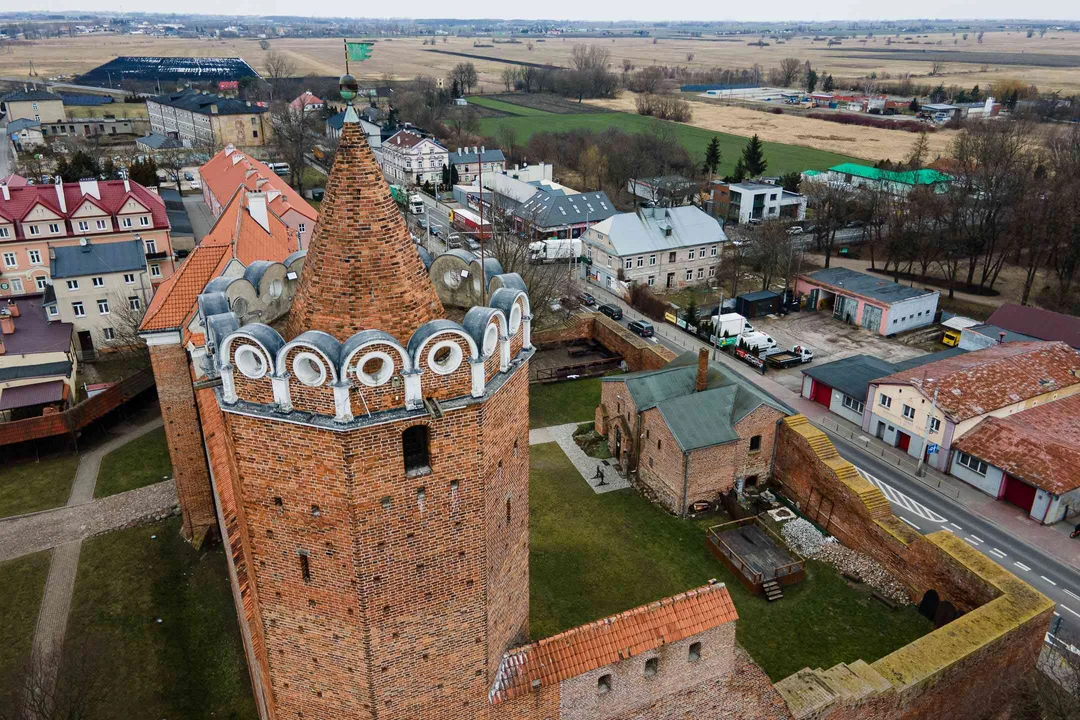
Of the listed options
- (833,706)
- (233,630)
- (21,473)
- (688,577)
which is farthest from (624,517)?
(21,473)

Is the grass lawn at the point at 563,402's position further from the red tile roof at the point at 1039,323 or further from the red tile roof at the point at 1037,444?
the red tile roof at the point at 1039,323

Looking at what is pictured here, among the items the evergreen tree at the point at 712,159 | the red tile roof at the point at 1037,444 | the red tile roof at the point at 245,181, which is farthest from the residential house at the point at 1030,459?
the evergreen tree at the point at 712,159

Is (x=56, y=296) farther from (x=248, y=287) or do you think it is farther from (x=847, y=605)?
(x=847, y=605)

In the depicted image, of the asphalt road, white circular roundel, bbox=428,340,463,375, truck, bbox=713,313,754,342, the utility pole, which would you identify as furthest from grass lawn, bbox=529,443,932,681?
truck, bbox=713,313,754,342

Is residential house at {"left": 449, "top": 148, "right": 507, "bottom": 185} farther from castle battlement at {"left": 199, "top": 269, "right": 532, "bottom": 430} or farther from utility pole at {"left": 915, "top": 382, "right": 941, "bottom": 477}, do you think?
castle battlement at {"left": 199, "top": 269, "right": 532, "bottom": 430}

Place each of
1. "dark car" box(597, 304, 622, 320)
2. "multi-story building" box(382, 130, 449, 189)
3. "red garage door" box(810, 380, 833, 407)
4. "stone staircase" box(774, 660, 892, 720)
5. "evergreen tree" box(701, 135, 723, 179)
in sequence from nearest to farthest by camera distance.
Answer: "stone staircase" box(774, 660, 892, 720) → "red garage door" box(810, 380, 833, 407) → "dark car" box(597, 304, 622, 320) → "multi-story building" box(382, 130, 449, 189) → "evergreen tree" box(701, 135, 723, 179)

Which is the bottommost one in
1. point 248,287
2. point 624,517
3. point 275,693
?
point 624,517

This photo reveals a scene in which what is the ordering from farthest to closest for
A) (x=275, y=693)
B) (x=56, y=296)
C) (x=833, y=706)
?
(x=56, y=296)
(x=833, y=706)
(x=275, y=693)
